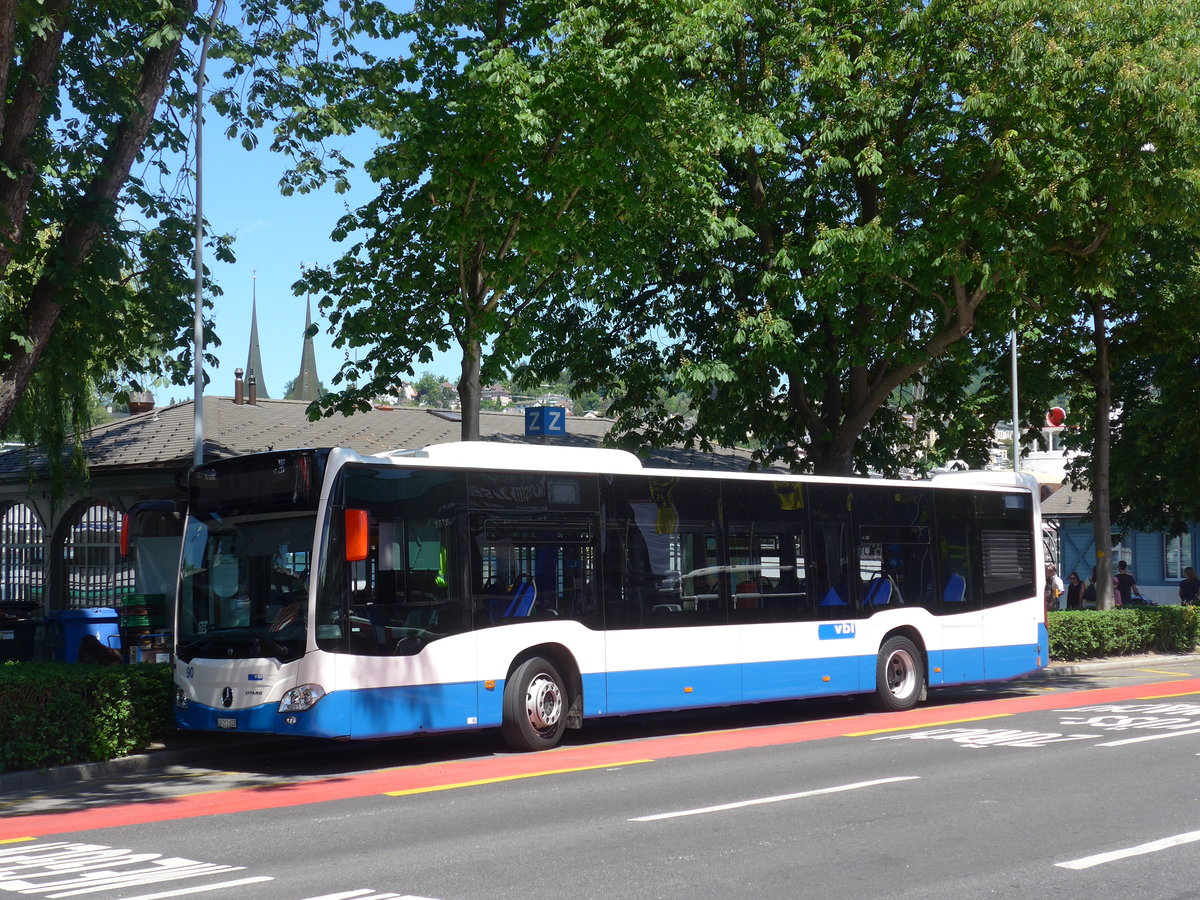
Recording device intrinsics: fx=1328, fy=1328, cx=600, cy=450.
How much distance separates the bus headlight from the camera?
11969 mm

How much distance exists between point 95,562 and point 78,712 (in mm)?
11713

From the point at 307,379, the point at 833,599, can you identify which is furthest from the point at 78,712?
the point at 307,379

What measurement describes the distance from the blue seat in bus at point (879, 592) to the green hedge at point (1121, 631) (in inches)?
317

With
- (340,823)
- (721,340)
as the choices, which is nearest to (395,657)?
(340,823)

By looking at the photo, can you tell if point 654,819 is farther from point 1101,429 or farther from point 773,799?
point 1101,429

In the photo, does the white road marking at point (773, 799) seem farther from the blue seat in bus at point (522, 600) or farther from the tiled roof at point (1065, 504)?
the tiled roof at point (1065, 504)

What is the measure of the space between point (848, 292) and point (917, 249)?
1754mm

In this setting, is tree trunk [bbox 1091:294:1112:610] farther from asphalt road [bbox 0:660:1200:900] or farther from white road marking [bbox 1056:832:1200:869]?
white road marking [bbox 1056:832:1200:869]

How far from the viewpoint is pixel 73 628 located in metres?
19.0

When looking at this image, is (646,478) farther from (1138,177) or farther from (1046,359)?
(1046,359)

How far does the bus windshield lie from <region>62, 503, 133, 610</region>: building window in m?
10.9

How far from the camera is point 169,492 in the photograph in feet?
73.5

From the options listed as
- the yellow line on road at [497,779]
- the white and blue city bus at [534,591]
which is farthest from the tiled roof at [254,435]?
the yellow line on road at [497,779]

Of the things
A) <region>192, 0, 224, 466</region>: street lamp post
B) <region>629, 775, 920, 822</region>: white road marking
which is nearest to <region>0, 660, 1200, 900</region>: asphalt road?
<region>629, 775, 920, 822</region>: white road marking
